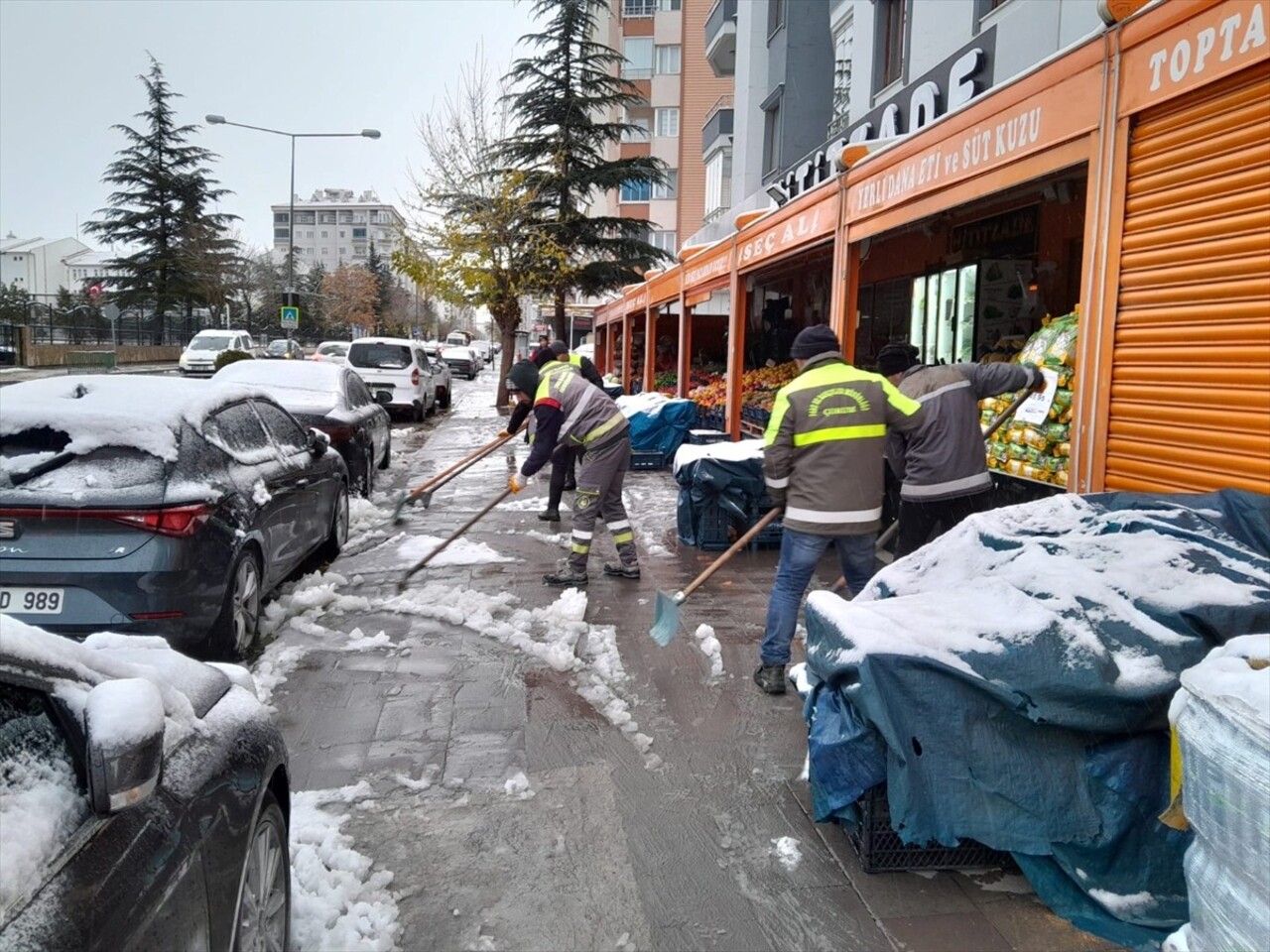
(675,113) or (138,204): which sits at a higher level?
(675,113)

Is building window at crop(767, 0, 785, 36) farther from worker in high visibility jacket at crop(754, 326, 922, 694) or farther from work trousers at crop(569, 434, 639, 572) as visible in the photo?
worker in high visibility jacket at crop(754, 326, 922, 694)

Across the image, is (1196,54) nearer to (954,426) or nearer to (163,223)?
(954,426)

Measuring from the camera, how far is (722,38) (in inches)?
1063

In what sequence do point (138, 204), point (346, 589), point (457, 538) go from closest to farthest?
point (346, 589)
point (457, 538)
point (138, 204)

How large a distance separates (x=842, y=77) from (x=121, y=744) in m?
19.1

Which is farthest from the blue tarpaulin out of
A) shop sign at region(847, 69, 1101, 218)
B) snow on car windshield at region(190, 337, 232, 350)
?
snow on car windshield at region(190, 337, 232, 350)

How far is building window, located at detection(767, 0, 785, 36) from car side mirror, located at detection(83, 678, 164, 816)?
70.9 ft

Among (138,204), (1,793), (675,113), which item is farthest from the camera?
(138,204)

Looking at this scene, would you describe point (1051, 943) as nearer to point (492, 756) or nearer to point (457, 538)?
point (492, 756)

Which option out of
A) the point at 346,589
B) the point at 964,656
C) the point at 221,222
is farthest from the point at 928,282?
the point at 221,222

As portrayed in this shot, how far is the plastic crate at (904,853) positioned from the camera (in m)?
3.39

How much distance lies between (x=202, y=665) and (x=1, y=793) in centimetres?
112

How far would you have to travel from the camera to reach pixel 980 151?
5.81 meters

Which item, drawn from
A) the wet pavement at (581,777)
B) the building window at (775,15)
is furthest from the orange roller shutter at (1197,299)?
the building window at (775,15)
